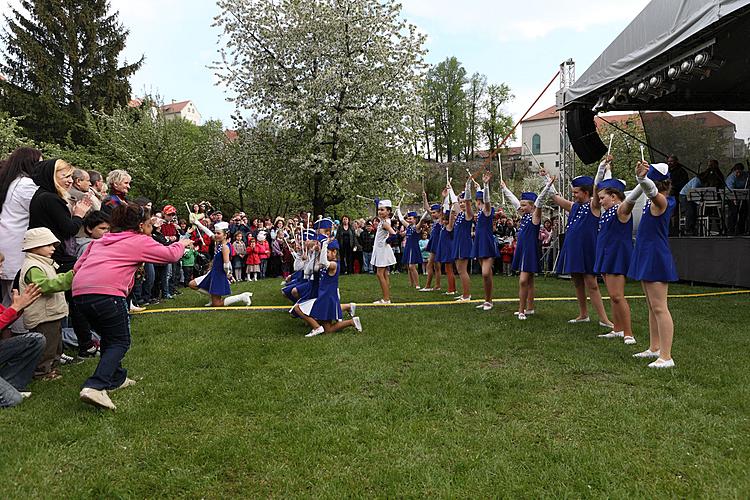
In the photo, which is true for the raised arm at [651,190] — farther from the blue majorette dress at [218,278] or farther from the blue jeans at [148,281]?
the blue jeans at [148,281]

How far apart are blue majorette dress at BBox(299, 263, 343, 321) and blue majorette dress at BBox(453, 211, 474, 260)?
11.8ft

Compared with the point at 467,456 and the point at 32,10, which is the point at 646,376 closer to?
the point at 467,456

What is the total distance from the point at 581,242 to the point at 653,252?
74.2 inches

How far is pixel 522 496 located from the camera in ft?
9.50

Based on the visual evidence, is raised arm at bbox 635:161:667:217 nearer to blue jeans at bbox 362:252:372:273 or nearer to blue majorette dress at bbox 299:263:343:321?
blue majorette dress at bbox 299:263:343:321

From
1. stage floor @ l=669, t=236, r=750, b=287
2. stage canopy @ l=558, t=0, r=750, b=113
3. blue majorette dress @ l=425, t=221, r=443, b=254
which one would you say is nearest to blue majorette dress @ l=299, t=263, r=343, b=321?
blue majorette dress @ l=425, t=221, r=443, b=254

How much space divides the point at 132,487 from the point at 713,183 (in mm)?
14996

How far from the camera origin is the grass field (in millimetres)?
3076

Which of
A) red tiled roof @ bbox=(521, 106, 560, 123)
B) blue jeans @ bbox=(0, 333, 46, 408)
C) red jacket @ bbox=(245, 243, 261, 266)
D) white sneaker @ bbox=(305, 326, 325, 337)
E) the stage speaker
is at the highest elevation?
red tiled roof @ bbox=(521, 106, 560, 123)

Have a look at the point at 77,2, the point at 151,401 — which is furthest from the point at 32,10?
the point at 151,401

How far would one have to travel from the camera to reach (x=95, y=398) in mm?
4152

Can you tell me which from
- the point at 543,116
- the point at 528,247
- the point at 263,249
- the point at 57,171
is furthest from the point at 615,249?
the point at 543,116

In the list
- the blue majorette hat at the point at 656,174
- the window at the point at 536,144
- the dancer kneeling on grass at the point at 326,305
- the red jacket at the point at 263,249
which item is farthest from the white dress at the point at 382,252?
the window at the point at 536,144

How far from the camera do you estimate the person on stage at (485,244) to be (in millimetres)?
8969
